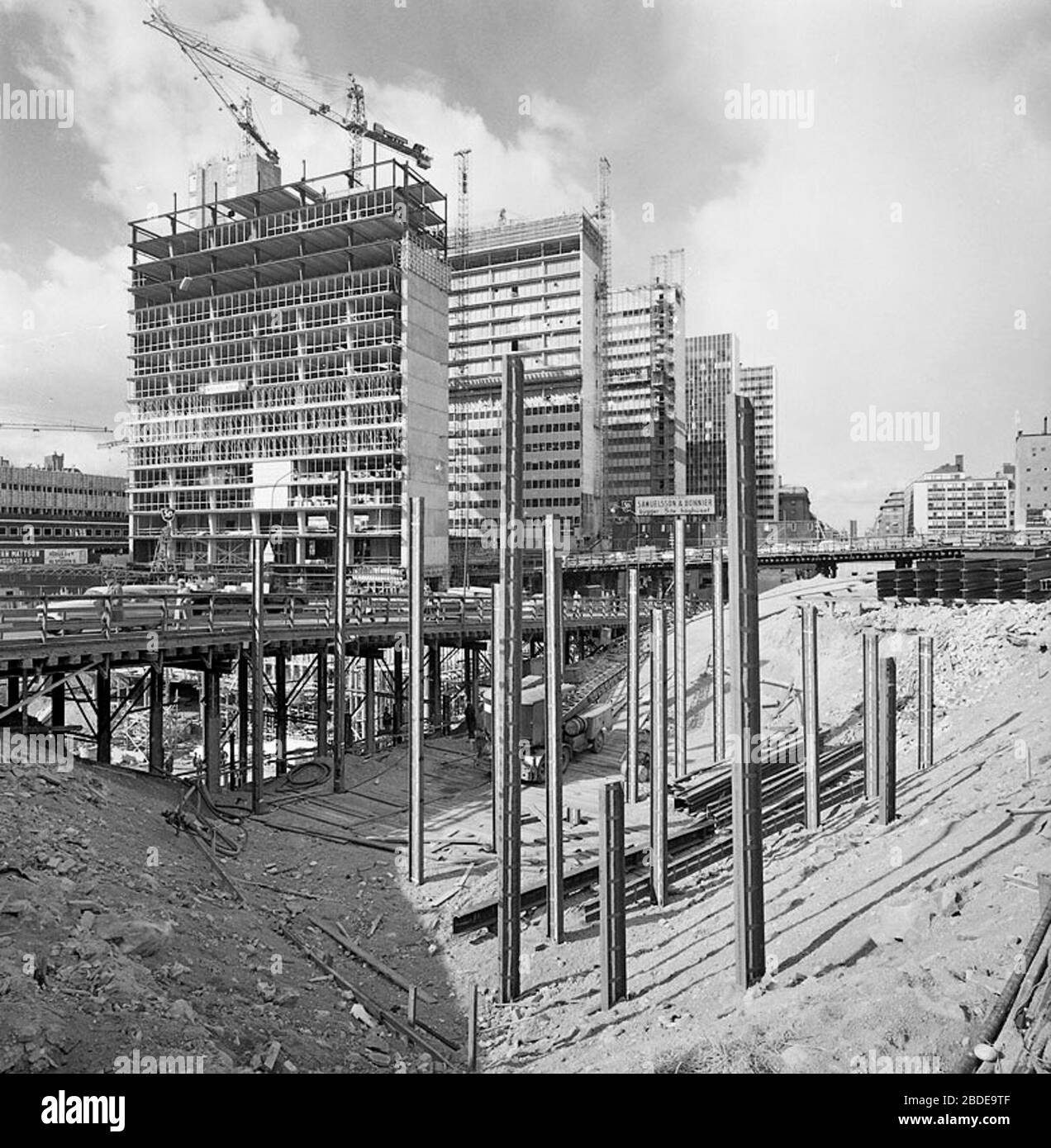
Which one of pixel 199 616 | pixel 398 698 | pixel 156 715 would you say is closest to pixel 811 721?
pixel 156 715

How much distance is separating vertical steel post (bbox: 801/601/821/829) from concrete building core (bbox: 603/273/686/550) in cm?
9625

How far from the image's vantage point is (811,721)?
15055 millimetres

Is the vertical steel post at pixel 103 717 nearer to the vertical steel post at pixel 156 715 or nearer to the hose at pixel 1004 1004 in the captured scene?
the vertical steel post at pixel 156 715

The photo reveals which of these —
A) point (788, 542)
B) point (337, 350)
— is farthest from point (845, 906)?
point (337, 350)

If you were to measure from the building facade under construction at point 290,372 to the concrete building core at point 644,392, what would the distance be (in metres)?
47.6

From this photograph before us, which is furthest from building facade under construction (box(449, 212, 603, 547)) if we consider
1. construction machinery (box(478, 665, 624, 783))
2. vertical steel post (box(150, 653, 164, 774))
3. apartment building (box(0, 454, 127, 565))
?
vertical steel post (box(150, 653, 164, 774))

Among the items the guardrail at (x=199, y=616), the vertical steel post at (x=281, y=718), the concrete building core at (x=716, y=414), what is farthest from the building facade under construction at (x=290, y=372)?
the concrete building core at (x=716, y=414)

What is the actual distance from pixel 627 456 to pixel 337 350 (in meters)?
58.1

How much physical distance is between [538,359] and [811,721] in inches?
3533

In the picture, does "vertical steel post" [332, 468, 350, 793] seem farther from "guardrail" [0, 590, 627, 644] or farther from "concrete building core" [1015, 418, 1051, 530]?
"concrete building core" [1015, 418, 1051, 530]

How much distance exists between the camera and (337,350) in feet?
217
